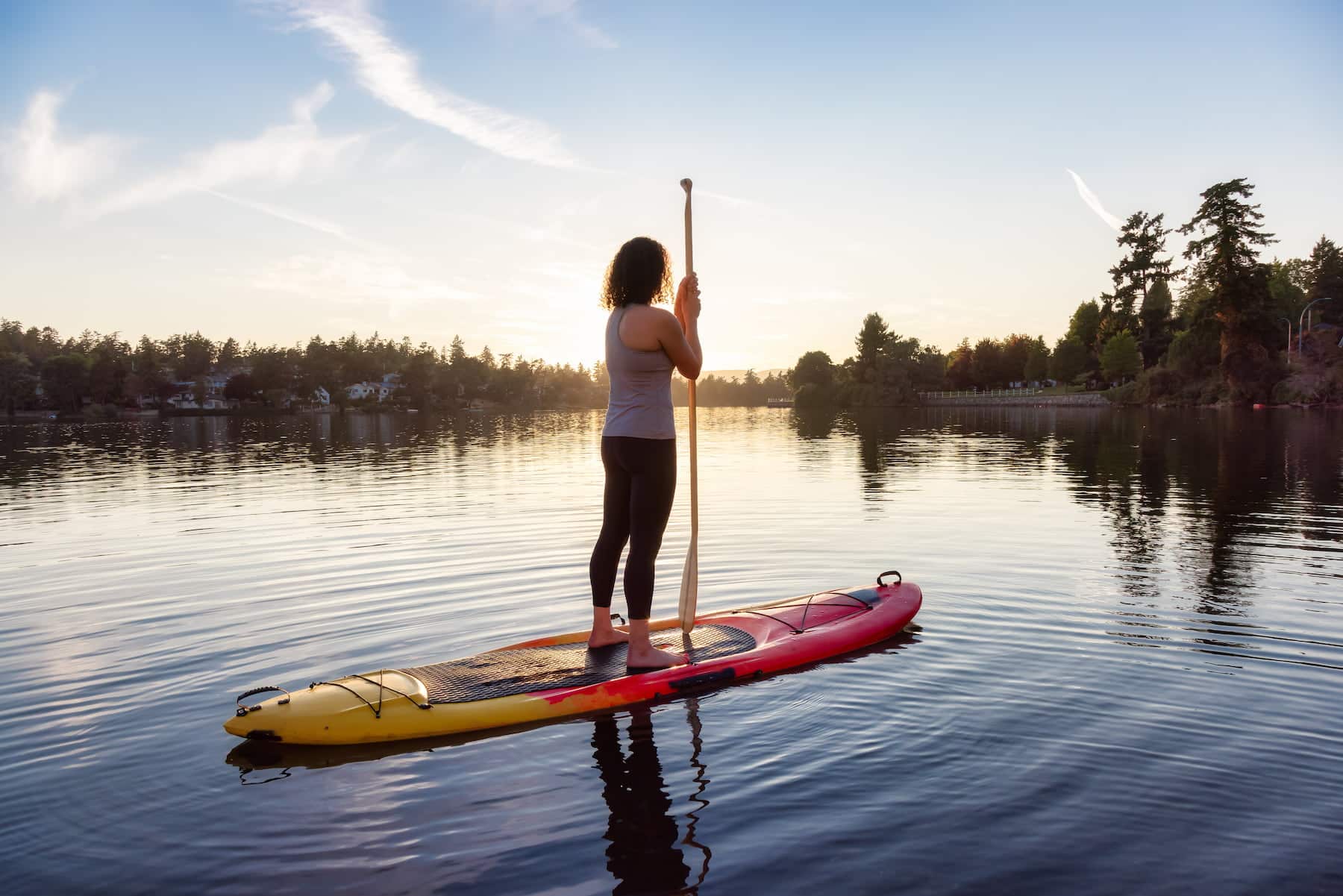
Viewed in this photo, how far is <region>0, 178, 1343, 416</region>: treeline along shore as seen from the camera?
68.3 metres

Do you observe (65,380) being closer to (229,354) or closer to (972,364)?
(229,354)

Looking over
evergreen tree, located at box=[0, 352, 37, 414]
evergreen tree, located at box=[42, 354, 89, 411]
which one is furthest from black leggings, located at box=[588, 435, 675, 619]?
evergreen tree, located at box=[0, 352, 37, 414]

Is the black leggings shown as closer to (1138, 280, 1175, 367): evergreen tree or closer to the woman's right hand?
the woman's right hand

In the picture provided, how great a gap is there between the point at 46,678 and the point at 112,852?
10.9ft

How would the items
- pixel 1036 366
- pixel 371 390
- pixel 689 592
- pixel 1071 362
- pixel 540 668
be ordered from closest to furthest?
pixel 540 668 < pixel 689 592 < pixel 1071 362 < pixel 1036 366 < pixel 371 390

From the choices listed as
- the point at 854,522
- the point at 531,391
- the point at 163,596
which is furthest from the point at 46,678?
the point at 531,391

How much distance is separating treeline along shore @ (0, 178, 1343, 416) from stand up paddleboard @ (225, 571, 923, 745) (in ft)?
228

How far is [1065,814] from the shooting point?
3.86m

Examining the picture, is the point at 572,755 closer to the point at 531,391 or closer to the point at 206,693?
the point at 206,693

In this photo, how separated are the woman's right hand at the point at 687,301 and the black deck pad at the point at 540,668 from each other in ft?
7.71

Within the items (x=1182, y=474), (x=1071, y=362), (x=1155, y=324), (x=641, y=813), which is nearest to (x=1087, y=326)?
(x=1071, y=362)

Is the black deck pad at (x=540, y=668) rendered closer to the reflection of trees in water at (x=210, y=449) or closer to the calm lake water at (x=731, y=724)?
the calm lake water at (x=731, y=724)

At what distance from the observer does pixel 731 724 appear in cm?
504

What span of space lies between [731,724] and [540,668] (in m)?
1.39
